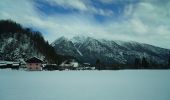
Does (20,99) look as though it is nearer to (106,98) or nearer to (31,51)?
(106,98)

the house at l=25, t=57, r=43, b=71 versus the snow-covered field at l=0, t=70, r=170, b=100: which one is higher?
the house at l=25, t=57, r=43, b=71

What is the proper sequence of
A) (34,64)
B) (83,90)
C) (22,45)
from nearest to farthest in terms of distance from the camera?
(83,90), (34,64), (22,45)

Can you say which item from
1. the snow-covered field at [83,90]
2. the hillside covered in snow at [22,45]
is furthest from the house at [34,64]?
the snow-covered field at [83,90]

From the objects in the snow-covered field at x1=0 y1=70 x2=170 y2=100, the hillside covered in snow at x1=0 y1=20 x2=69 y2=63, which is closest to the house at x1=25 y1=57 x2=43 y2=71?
the hillside covered in snow at x1=0 y1=20 x2=69 y2=63

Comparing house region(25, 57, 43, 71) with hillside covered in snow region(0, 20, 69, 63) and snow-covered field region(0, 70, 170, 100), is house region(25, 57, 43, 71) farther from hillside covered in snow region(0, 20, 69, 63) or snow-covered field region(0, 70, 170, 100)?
snow-covered field region(0, 70, 170, 100)

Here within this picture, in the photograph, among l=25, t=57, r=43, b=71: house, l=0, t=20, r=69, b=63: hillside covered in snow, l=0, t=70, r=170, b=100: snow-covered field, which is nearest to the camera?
l=0, t=70, r=170, b=100: snow-covered field

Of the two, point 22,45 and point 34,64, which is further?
point 22,45

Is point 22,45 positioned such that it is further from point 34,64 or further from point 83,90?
point 83,90

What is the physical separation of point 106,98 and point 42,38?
157078 millimetres

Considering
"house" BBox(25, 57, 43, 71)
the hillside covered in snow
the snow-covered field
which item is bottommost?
the snow-covered field

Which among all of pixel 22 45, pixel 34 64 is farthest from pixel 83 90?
pixel 22 45

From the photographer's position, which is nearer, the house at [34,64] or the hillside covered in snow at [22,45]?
the house at [34,64]

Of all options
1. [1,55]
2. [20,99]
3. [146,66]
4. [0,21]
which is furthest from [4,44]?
[20,99]

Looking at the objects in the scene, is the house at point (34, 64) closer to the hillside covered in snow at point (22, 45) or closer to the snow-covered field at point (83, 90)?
the hillside covered in snow at point (22, 45)
